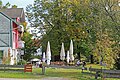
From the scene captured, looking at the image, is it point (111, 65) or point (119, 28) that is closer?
point (111, 65)

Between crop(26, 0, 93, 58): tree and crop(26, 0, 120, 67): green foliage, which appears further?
crop(26, 0, 93, 58): tree

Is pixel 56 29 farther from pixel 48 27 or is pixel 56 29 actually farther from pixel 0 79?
pixel 0 79

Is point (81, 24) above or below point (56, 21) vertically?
below

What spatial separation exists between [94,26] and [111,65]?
9.47 metres

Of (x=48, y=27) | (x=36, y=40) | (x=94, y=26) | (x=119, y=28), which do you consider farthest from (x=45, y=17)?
(x=119, y=28)

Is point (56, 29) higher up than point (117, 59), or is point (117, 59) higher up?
point (56, 29)

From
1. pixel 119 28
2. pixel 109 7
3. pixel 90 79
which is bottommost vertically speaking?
pixel 90 79

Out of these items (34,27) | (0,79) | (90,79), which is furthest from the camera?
(34,27)

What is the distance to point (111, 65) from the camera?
107ft

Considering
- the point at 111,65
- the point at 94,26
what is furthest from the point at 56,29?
→ the point at 111,65

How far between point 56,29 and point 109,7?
90.8 feet

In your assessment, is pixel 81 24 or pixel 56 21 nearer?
pixel 81 24

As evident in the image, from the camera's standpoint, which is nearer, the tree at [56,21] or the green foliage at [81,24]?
the green foliage at [81,24]

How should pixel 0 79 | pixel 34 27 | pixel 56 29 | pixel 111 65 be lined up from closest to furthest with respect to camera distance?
pixel 0 79 → pixel 111 65 → pixel 56 29 → pixel 34 27
